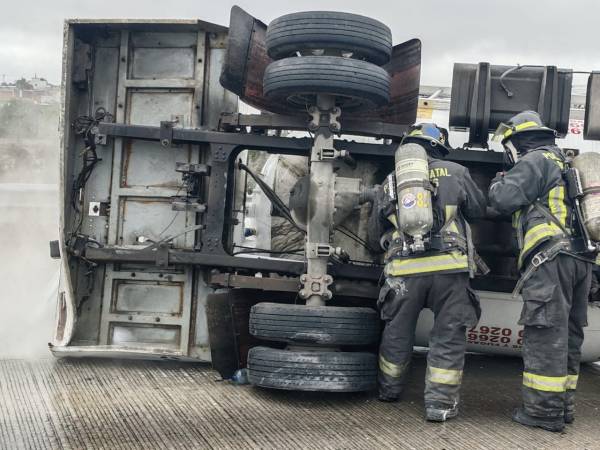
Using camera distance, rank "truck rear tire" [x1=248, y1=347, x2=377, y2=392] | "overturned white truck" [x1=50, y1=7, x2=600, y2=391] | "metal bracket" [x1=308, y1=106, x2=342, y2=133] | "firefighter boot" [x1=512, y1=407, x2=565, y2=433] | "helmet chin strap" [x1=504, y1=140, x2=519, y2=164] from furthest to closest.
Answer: "metal bracket" [x1=308, y1=106, x2=342, y2=133] → "overturned white truck" [x1=50, y1=7, x2=600, y2=391] → "helmet chin strap" [x1=504, y1=140, x2=519, y2=164] → "truck rear tire" [x1=248, y1=347, x2=377, y2=392] → "firefighter boot" [x1=512, y1=407, x2=565, y2=433]

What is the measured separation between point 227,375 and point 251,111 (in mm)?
1903

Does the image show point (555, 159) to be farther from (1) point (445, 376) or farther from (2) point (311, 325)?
(2) point (311, 325)

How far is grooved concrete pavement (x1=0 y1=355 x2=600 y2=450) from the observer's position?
10.6 ft

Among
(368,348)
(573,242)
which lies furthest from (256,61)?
(573,242)

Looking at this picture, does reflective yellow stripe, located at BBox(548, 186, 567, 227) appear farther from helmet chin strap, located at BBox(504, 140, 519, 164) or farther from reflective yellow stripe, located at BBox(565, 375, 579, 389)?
reflective yellow stripe, located at BBox(565, 375, 579, 389)

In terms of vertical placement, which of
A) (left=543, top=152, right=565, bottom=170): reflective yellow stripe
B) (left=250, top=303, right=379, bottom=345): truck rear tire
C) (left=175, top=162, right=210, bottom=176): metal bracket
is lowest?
(left=250, top=303, right=379, bottom=345): truck rear tire

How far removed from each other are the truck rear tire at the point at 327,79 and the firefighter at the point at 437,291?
1.35 feet

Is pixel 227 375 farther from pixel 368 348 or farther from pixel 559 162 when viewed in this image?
pixel 559 162

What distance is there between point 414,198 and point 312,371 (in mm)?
1094

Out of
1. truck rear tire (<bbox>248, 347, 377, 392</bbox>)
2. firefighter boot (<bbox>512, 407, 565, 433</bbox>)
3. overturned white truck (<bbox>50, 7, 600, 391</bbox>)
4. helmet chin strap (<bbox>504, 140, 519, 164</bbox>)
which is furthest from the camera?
overturned white truck (<bbox>50, 7, 600, 391</bbox>)

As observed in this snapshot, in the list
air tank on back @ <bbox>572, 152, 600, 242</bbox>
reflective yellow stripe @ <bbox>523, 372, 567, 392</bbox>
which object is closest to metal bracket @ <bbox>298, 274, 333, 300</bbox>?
reflective yellow stripe @ <bbox>523, 372, 567, 392</bbox>

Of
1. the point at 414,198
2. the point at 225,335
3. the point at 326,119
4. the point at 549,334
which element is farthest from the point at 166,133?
the point at 549,334

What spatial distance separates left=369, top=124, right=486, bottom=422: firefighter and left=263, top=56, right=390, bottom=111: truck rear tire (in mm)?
411

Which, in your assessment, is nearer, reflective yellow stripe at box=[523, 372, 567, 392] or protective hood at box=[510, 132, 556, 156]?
reflective yellow stripe at box=[523, 372, 567, 392]
